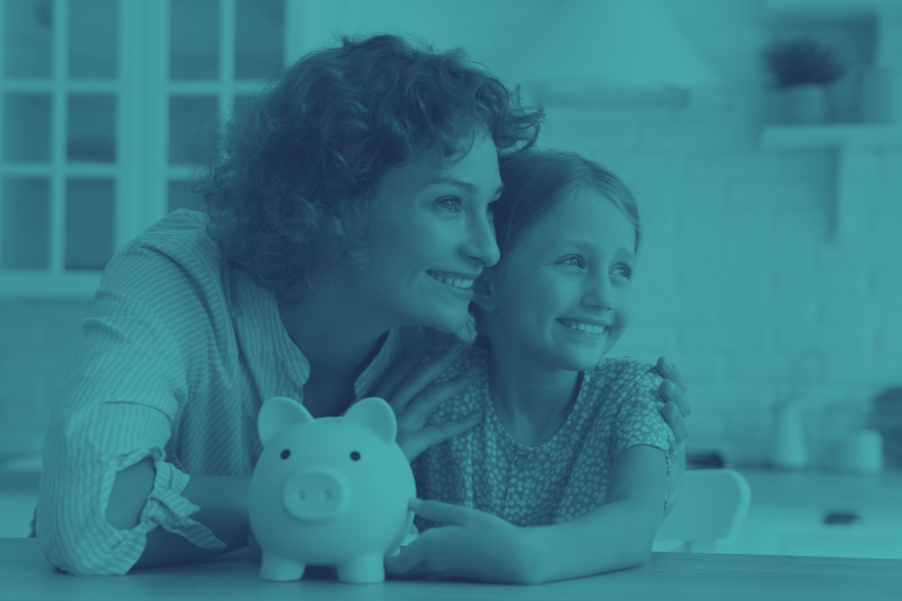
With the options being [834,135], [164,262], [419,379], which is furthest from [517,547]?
[834,135]

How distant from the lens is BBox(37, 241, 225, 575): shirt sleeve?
31.7 inches

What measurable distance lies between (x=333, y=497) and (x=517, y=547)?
0.15m

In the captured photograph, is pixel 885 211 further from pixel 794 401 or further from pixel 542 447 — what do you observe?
pixel 542 447

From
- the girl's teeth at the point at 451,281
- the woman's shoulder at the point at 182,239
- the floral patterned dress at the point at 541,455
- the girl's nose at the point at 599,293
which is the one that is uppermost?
the woman's shoulder at the point at 182,239

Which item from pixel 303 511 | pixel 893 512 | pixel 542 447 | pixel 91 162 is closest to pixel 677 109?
pixel 893 512

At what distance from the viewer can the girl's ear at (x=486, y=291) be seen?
1153 millimetres

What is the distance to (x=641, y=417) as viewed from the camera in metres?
1.01

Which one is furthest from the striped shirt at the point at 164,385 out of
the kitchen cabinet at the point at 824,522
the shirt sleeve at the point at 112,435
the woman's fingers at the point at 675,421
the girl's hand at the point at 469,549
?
the kitchen cabinet at the point at 824,522

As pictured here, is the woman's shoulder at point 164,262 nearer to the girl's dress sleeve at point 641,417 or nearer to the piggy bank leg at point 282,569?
the piggy bank leg at point 282,569

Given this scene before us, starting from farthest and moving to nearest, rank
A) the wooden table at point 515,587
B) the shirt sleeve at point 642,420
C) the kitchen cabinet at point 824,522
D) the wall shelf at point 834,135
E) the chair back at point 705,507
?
the wall shelf at point 834,135
the kitchen cabinet at point 824,522
the chair back at point 705,507
the shirt sleeve at point 642,420
the wooden table at point 515,587

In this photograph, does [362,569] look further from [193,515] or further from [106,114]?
[106,114]

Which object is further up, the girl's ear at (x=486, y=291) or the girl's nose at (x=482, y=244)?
the girl's nose at (x=482, y=244)

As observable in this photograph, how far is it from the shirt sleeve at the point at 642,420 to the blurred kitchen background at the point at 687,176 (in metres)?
1.35

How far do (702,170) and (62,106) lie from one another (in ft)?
5.79
